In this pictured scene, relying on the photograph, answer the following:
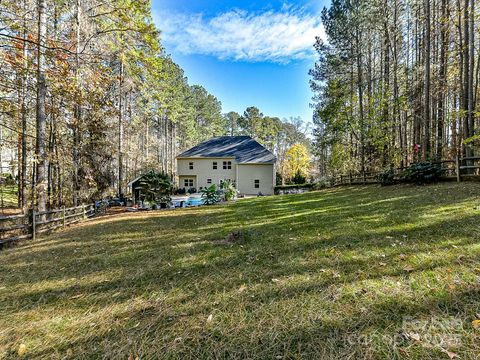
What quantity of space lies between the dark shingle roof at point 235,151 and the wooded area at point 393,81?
902 cm

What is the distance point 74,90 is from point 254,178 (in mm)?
19942

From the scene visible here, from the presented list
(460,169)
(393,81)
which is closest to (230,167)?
(393,81)

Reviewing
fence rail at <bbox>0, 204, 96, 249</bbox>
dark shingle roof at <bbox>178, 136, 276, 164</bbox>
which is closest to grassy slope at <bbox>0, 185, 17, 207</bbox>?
fence rail at <bbox>0, 204, 96, 249</bbox>

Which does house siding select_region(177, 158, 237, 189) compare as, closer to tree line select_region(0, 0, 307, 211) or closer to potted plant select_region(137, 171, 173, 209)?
tree line select_region(0, 0, 307, 211)

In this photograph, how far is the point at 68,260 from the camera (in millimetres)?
4457

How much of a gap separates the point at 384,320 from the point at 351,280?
710 mm

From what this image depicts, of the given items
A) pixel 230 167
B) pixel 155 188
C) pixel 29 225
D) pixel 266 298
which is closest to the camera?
pixel 266 298

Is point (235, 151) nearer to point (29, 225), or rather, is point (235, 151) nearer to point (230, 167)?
point (230, 167)

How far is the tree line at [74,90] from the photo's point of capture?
5.87 m

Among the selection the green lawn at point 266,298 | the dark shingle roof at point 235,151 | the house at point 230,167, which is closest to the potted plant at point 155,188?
the green lawn at point 266,298

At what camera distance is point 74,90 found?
606 cm

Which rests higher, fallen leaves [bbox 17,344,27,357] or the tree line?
the tree line

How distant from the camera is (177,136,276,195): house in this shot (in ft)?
81.4

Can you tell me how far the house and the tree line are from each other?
545cm
